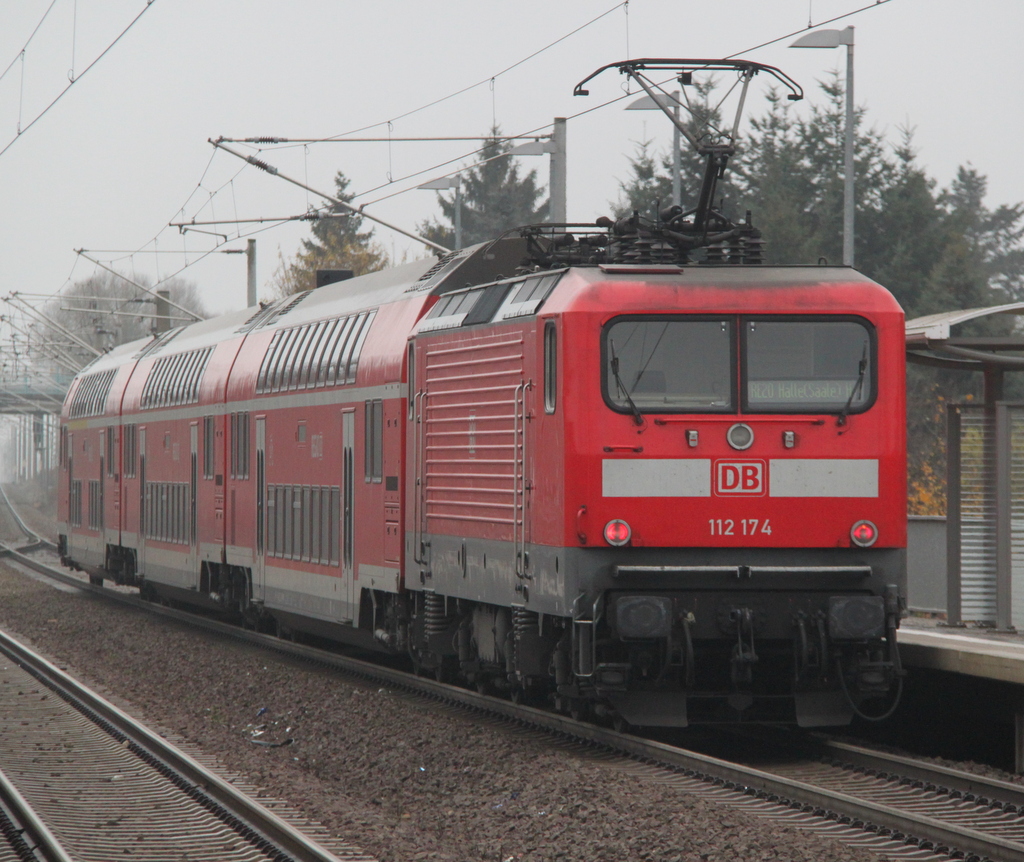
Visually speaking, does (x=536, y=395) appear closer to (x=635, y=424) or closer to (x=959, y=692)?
(x=635, y=424)

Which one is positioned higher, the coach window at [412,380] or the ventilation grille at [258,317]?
the ventilation grille at [258,317]

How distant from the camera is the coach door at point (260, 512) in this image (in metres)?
18.1

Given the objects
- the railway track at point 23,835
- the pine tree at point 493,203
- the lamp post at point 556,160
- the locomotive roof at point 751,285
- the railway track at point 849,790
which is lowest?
the railway track at point 23,835

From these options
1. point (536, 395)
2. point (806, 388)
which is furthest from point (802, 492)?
point (536, 395)

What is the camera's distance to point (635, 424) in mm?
10133

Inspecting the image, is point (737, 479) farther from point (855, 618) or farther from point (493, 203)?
point (493, 203)

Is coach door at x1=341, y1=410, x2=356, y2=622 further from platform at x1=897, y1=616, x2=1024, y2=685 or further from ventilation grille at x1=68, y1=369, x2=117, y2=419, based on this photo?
ventilation grille at x1=68, y1=369, x2=117, y2=419

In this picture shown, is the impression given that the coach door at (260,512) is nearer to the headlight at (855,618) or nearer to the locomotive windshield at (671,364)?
the locomotive windshield at (671,364)

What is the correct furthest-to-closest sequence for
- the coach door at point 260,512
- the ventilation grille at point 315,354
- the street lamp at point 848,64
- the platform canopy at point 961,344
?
the street lamp at point 848,64
the coach door at point 260,512
the ventilation grille at point 315,354
the platform canopy at point 961,344

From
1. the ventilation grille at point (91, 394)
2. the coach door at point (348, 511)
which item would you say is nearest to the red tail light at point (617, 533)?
the coach door at point (348, 511)

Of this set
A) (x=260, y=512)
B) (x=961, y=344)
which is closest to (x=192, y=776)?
(x=961, y=344)

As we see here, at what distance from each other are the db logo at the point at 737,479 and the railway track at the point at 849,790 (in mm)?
1662

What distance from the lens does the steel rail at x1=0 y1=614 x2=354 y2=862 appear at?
8.38 m

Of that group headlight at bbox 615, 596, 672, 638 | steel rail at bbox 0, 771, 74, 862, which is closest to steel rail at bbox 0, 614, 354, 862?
steel rail at bbox 0, 771, 74, 862
